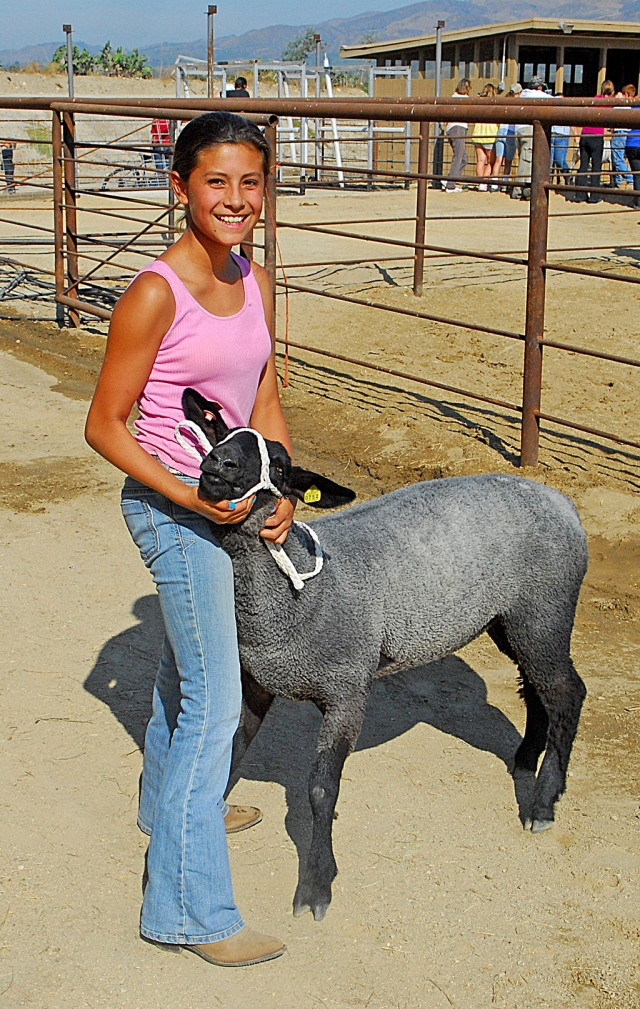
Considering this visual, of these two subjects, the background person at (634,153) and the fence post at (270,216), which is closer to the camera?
the fence post at (270,216)

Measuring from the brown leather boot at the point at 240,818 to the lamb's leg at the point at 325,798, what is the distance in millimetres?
372

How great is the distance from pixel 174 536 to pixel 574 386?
5.29m

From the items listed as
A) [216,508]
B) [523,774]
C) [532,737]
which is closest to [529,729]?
[532,737]

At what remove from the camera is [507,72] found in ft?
80.4

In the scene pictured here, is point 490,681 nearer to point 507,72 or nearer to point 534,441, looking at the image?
point 534,441

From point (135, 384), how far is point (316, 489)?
1.59ft

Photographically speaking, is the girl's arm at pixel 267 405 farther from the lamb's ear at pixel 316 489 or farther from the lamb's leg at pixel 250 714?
the lamb's leg at pixel 250 714

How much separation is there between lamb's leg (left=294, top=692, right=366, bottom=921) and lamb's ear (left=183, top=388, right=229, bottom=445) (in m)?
0.79

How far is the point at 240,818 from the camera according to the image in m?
3.17

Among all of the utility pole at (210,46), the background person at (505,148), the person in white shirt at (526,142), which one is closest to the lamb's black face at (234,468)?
the person in white shirt at (526,142)

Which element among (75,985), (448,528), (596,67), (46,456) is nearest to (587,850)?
(448,528)

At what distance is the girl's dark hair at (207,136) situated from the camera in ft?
8.15

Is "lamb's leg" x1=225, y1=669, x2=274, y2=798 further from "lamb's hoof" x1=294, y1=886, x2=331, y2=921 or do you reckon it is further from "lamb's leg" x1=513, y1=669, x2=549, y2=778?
"lamb's leg" x1=513, y1=669, x2=549, y2=778

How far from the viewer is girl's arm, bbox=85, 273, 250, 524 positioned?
2.39 m
